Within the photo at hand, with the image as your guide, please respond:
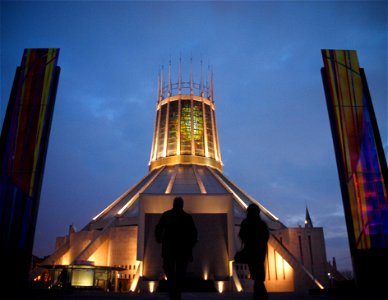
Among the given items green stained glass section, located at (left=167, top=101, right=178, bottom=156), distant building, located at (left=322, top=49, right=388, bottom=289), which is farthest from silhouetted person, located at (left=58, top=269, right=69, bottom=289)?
green stained glass section, located at (left=167, top=101, right=178, bottom=156)

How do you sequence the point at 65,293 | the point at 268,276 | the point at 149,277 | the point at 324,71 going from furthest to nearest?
the point at 268,276 < the point at 149,277 < the point at 324,71 < the point at 65,293

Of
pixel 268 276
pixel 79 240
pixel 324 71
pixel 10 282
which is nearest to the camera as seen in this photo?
pixel 10 282

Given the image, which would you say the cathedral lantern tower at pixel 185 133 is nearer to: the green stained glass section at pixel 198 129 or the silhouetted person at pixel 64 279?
the green stained glass section at pixel 198 129

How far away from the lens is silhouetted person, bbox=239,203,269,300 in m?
4.72

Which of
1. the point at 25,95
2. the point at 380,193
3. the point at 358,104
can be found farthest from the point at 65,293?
→ the point at 358,104

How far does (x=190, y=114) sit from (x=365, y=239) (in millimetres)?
20263

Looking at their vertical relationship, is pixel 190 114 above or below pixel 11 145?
above

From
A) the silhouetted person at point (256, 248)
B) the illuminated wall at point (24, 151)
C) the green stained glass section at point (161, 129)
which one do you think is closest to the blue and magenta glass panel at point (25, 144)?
the illuminated wall at point (24, 151)

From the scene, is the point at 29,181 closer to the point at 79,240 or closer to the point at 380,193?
the point at 380,193

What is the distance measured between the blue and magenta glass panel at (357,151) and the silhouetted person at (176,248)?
21.9ft

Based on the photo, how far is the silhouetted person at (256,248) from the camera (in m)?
4.72

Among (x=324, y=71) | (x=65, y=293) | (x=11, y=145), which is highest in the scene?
(x=324, y=71)

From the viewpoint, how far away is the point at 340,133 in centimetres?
1048

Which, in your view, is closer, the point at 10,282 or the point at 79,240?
the point at 10,282
